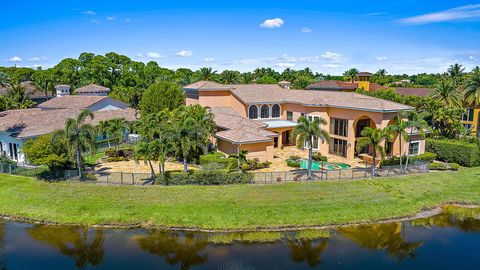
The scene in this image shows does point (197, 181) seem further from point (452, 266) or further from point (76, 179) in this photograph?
point (452, 266)

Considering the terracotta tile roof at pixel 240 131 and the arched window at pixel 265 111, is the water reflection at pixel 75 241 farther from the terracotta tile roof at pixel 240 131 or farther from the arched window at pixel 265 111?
the arched window at pixel 265 111

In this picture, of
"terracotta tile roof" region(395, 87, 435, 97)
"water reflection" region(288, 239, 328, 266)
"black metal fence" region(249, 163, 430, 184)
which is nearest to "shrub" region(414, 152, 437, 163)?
"black metal fence" region(249, 163, 430, 184)

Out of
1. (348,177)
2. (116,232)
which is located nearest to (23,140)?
(116,232)

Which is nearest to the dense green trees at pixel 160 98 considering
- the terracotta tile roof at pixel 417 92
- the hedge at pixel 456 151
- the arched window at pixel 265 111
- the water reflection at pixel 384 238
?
the arched window at pixel 265 111

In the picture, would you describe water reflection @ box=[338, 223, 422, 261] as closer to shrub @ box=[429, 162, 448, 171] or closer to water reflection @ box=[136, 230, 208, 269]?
water reflection @ box=[136, 230, 208, 269]

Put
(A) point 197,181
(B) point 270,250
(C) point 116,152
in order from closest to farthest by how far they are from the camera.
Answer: (B) point 270,250 → (A) point 197,181 → (C) point 116,152

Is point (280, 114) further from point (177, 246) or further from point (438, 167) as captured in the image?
point (177, 246)
